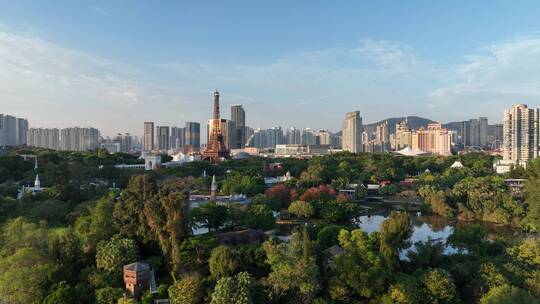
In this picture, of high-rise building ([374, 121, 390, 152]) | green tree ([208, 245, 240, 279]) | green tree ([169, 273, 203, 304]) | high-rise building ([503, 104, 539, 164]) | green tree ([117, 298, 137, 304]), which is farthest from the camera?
high-rise building ([374, 121, 390, 152])

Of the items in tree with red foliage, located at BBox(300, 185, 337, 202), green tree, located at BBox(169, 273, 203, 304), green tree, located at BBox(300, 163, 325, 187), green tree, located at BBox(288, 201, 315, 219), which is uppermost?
green tree, located at BBox(300, 163, 325, 187)

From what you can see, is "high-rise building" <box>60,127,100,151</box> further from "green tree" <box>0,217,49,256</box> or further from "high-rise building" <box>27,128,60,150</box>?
"green tree" <box>0,217,49,256</box>

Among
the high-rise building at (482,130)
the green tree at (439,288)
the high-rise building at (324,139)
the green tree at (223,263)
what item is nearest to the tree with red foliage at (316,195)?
the green tree at (223,263)

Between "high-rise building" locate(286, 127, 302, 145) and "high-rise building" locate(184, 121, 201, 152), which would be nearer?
"high-rise building" locate(184, 121, 201, 152)

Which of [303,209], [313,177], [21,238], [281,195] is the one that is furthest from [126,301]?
[313,177]

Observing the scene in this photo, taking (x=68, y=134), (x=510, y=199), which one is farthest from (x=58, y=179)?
(x=68, y=134)

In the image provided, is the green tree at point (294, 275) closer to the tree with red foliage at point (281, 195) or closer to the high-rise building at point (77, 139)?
the tree with red foliage at point (281, 195)

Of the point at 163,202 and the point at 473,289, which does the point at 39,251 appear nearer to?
the point at 163,202

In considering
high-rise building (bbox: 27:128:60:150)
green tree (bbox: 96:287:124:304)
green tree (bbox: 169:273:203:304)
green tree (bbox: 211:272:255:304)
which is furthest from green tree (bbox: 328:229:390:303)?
high-rise building (bbox: 27:128:60:150)

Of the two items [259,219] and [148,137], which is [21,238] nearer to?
[259,219]
